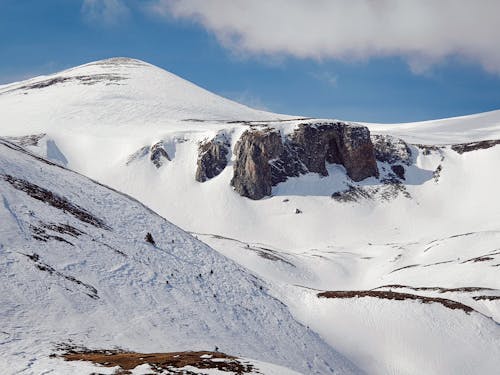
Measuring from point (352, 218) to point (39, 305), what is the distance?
95.8 metres

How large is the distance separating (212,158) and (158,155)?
13.8 m

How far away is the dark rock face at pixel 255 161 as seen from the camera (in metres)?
118

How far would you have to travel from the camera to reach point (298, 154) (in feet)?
417

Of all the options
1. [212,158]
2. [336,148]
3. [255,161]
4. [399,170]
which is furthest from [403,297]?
[399,170]

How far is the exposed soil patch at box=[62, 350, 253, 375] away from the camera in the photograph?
1501 centimetres

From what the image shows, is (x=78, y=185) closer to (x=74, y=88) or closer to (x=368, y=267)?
(x=368, y=267)

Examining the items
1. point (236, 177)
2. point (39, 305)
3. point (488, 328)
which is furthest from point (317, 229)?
point (39, 305)

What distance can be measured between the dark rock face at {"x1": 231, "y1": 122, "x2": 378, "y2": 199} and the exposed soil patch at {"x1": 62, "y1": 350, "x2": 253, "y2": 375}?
99.8 m

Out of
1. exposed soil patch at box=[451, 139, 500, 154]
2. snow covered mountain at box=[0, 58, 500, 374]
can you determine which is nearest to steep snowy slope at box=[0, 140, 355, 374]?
snow covered mountain at box=[0, 58, 500, 374]

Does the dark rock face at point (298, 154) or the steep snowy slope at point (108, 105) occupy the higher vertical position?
the steep snowy slope at point (108, 105)

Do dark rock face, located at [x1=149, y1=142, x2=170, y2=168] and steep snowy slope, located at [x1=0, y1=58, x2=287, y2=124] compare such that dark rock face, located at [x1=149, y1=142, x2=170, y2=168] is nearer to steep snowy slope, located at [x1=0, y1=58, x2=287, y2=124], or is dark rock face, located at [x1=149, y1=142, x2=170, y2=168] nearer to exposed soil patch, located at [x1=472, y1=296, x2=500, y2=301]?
steep snowy slope, located at [x1=0, y1=58, x2=287, y2=124]

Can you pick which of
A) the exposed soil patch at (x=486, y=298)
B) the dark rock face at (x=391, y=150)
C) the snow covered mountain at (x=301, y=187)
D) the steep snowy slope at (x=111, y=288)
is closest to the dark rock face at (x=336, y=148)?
the snow covered mountain at (x=301, y=187)

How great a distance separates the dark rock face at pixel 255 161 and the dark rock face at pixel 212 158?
347 centimetres

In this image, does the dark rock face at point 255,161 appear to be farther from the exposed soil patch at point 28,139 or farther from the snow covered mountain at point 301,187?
the exposed soil patch at point 28,139
